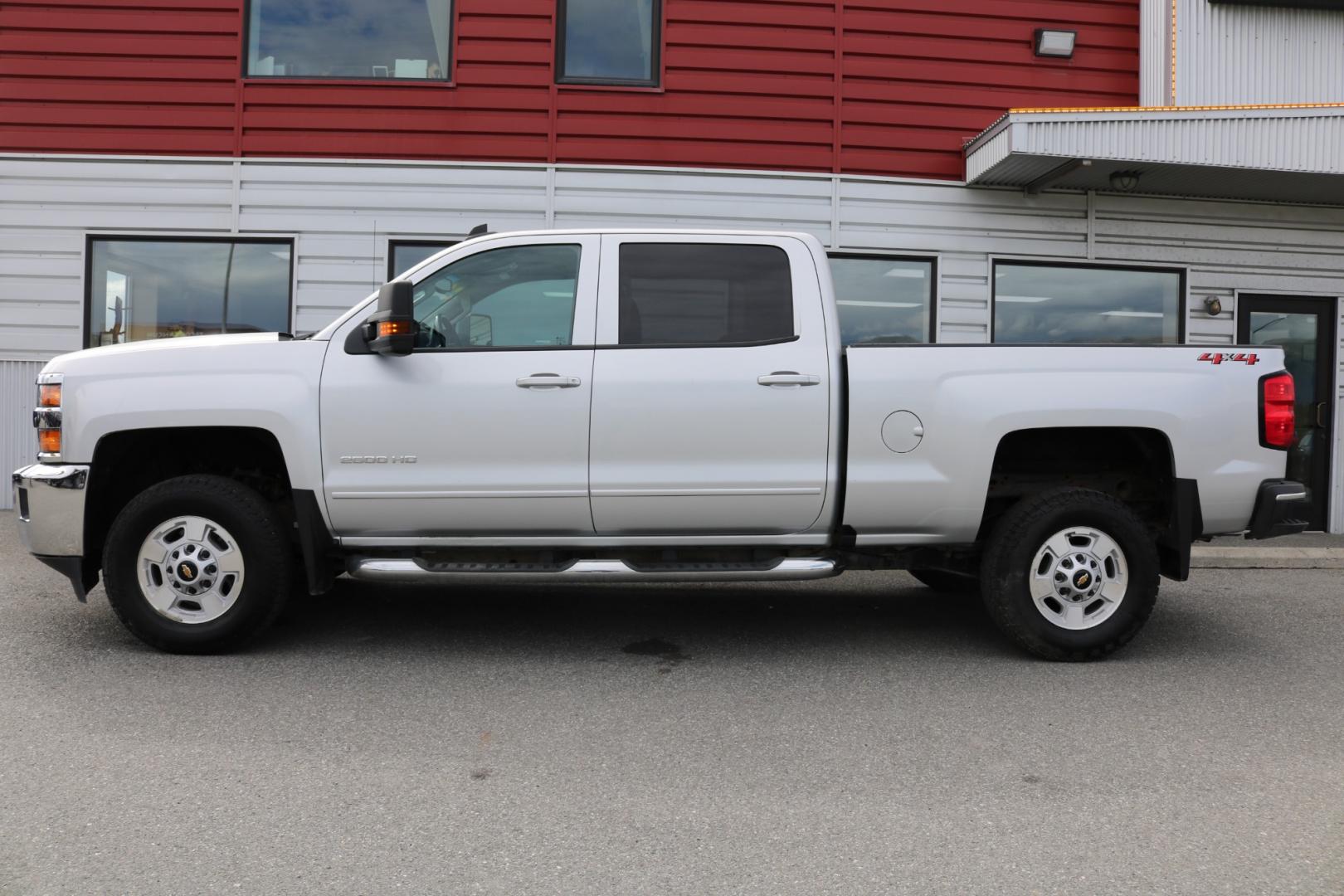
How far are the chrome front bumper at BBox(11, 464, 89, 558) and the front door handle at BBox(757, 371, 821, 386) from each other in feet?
10.7

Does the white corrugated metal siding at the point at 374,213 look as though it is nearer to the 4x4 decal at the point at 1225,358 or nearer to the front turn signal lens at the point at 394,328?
the 4x4 decal at the point at 1225,358

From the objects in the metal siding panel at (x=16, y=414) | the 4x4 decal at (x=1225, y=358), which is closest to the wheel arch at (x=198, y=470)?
the 4x4 decal at (x=1225, y=358)

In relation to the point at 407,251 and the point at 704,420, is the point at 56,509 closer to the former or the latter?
the point at 704,420

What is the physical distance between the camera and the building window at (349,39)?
31.3 feet

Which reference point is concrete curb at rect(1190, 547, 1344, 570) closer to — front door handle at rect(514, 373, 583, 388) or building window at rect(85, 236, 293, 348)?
front door handle at rect(514, 373, 583, 388)

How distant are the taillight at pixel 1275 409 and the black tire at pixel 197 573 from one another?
478 centimetres

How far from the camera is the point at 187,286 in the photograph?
959 cm

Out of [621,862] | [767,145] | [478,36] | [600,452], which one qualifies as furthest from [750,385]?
[478,36]

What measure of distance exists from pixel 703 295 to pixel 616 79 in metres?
5.36

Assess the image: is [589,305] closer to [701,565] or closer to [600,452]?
[600,452]

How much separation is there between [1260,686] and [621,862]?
340cm

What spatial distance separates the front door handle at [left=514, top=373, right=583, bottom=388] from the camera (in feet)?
15.8

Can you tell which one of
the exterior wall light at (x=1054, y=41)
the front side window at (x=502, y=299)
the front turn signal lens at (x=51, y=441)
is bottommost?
the front turn signal lens at (x=51, y=441)

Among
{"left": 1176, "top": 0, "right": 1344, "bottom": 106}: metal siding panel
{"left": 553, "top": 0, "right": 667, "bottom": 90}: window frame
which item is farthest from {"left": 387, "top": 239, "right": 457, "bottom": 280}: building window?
{"left": 1176, "top": 0, "right": 1344, "bottom": 106}: metal siding panel
